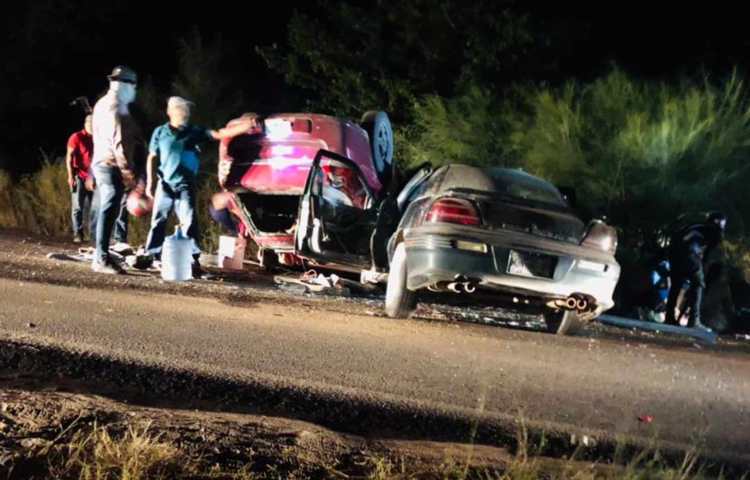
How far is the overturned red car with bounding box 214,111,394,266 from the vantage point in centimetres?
1083

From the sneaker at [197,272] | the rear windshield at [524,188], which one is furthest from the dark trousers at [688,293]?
the sneaker at [197,272]

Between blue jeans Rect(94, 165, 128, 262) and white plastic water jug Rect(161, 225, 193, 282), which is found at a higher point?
blue jeans Rect(94, 165, 128, 262)

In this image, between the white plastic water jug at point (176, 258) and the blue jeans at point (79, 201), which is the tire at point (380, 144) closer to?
the white plastic water jug at point (176, 258)

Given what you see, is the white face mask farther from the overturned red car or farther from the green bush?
the green bush

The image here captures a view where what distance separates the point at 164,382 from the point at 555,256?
13.0 ft

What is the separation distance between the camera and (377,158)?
1189cm

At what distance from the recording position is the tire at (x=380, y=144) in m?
11.8

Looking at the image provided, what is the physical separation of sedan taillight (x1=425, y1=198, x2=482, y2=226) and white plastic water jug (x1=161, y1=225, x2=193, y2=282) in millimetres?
2868

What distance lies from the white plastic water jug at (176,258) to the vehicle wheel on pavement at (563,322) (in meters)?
3.73

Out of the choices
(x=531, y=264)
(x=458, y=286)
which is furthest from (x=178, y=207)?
(x=531, y=264)

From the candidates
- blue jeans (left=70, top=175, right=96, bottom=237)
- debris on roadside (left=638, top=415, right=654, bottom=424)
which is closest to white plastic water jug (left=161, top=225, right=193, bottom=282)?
blue jeans (left=70, top=175, right=96, bottom=237)

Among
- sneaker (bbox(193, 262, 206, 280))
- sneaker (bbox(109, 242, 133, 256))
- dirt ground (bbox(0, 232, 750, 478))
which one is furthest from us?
sneaker (bbox(109, 242, 133, 256))

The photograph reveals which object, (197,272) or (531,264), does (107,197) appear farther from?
(531,264)

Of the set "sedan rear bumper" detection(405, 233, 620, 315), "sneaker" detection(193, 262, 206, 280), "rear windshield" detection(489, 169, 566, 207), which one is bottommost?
"sneaker" detection(193, 262, 206, 280)
